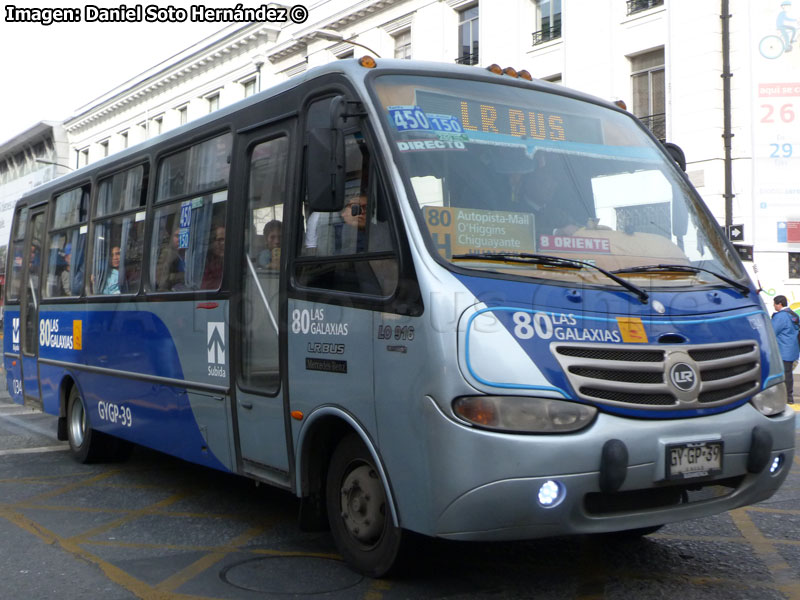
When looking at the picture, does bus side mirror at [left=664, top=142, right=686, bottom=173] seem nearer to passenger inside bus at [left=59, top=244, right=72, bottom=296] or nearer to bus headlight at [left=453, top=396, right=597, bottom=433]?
bus headlight at [left=453, top=396, right=597, bottom=433]

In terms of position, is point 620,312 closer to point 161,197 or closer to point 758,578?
point 758,578

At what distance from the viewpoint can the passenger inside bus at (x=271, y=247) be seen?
5691mm

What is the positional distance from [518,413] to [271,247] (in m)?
2.21

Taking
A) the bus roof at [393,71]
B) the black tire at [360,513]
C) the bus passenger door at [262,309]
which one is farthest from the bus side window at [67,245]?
the black tire at [360,513]

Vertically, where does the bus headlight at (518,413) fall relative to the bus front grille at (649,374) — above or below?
below

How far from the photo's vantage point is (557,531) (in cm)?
424

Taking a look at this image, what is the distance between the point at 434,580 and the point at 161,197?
3.90 metres

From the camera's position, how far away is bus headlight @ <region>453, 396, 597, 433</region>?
4.14m

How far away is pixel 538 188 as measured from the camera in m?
4.96

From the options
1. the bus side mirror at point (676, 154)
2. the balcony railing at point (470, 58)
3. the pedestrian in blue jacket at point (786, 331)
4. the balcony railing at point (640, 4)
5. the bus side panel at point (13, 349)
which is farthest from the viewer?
the balcony railing at point (470, 58)

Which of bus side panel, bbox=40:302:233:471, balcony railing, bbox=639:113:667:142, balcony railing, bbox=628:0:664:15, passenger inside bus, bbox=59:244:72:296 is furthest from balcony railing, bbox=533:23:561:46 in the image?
bus side panel, bbox=40:302:233:471

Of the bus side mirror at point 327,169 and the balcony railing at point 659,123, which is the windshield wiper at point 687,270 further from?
the balcony railing at point 659,123

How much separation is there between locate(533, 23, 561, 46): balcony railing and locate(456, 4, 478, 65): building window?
2424 millimetres

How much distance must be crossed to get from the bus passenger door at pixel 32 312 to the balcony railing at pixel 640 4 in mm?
17289
